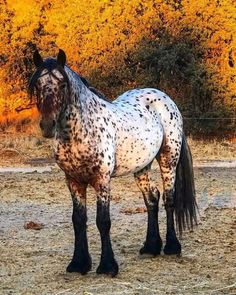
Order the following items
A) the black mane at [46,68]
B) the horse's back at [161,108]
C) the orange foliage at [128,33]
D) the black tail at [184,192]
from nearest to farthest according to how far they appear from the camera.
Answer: the black mane at [46,68], the horse's back at [161,108], the black tail at [184,192], the orange foliage at [128,33]

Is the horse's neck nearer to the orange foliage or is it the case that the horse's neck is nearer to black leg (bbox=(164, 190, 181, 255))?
black leg (bbox=(164, 190, 181, 255))

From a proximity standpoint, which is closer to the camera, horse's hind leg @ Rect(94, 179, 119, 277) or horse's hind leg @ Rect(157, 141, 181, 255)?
horse's hind leg @ Rect(94, 179, 119, 277)

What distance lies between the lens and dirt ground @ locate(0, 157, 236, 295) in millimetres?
5262

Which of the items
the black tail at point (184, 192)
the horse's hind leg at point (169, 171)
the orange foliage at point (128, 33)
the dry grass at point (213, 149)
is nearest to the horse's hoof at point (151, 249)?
the horse's hind leg at point (169, 171)

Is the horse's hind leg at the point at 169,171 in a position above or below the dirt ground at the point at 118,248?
above

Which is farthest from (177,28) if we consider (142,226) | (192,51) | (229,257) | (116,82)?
(229,257)

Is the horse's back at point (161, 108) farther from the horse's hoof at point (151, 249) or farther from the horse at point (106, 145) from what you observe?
the horse's hoof at point (151, 249)

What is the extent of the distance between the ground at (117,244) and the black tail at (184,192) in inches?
12.9

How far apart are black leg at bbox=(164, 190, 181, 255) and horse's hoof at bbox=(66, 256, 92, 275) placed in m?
1.02

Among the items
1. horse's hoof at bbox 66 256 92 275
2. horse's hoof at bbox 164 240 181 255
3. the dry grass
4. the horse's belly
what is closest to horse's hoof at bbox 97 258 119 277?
horse's hoof at bbox 66 256 92 275

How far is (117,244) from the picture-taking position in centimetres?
691

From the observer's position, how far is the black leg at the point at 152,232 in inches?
250

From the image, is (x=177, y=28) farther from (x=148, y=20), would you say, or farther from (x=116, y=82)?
(x=116, y=82)

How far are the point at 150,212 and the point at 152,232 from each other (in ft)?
0.69
